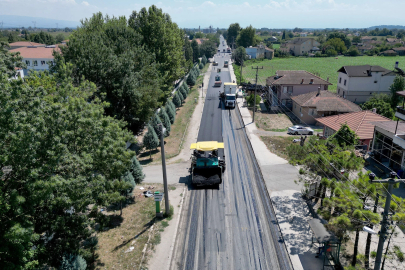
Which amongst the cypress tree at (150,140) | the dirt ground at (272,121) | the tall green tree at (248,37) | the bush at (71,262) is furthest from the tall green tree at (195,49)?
the bush at (71,262)

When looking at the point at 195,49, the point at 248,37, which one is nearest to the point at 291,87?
the point at 195,49

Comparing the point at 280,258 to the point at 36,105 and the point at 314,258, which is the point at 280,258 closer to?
the point at 314,258

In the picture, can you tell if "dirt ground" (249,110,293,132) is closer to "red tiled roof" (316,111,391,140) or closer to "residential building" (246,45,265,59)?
"red tiled roof" (316,111,391,140)

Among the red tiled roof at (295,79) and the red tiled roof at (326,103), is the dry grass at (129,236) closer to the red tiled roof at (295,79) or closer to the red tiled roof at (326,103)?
the red tiled roof at (326,103)

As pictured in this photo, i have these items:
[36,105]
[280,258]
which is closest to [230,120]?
[280,258]

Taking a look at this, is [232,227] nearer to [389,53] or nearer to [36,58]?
Answer: [36,58]
